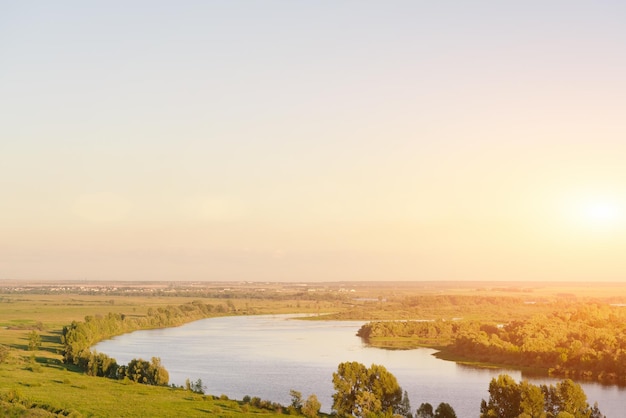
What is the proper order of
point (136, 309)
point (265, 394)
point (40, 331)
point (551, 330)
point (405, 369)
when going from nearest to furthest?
point (265, 394) < point (405, 369) < point (551, 330) < point (40, 331) < point (136, 309)

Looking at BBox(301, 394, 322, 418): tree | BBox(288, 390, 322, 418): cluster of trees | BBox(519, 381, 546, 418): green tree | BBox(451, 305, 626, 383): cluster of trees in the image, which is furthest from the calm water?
BBox(519, 381, 546, 418): green tree

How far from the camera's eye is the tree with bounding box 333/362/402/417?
5453cm

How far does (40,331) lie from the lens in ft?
426

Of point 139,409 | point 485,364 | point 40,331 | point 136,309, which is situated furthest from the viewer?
point 136,309

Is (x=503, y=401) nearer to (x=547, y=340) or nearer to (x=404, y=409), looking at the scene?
(x=404, y=409)

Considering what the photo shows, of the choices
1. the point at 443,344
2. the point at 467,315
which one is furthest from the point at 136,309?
the point at 443,344

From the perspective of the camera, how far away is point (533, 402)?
51.8 metres

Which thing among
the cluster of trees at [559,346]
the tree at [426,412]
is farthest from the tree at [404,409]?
the cluster of trees at [559,346]

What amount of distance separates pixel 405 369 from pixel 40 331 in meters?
77.9

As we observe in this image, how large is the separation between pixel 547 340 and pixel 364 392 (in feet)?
158

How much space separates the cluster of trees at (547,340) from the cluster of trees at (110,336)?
1903 inches

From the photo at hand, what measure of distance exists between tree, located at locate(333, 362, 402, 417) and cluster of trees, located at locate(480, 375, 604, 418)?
732 centimetres

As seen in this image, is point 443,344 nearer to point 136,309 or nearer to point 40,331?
point 40,331

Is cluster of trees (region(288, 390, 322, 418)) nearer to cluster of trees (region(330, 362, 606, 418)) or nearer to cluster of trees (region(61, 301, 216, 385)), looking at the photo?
cluster of trees (region(330, 362, 606, 418))
